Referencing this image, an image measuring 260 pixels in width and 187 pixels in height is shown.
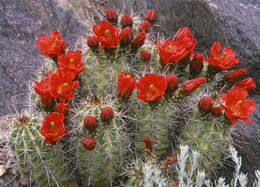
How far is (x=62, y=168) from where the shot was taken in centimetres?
290

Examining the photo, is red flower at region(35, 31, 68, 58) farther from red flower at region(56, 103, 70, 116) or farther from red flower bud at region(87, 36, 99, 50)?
red flower at region(56, 103, 70, 116)

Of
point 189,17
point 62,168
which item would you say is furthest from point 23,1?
point 62,168

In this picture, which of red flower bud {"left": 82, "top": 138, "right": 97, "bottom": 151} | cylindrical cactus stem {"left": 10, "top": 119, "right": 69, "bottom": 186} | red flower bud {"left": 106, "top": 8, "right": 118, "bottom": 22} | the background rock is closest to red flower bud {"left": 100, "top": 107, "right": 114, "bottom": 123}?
red flower bud {"left": 82, "top": 138, "right": 97, "bottom": 151}

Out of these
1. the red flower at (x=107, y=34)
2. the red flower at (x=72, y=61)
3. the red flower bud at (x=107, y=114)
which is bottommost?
the red flower at (x=72, y=61)

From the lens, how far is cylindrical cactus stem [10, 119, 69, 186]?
8.70ft

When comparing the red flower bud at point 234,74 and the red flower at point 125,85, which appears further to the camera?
the red flower bud at point 234,74

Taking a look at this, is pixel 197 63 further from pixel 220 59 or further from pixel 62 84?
pixel 62 84

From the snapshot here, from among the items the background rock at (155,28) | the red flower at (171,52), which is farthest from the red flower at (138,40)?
the background rock at (155,28)

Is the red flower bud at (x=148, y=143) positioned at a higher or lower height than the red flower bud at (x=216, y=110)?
lower

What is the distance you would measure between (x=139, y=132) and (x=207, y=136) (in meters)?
0.50

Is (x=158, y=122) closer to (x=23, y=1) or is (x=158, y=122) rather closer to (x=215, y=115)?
(x=215, y=115)

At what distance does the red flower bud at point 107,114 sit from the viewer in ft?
8.36

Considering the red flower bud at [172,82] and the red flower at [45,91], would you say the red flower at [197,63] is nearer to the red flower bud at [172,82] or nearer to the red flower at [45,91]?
the red flower bud at [172,82]

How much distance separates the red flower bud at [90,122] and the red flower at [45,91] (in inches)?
15.6
